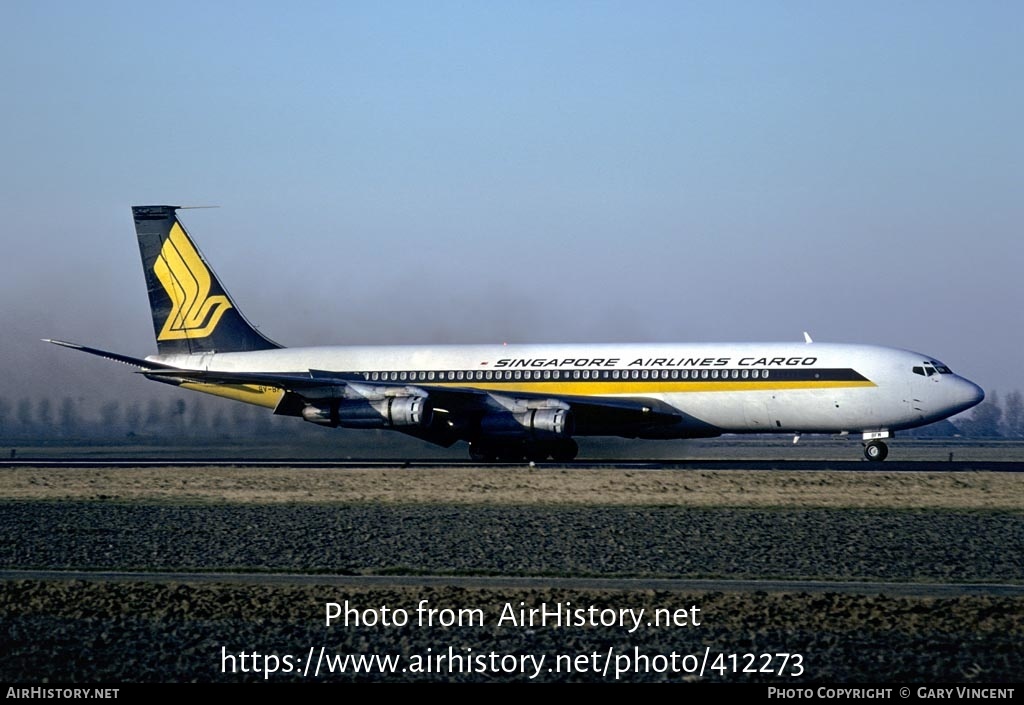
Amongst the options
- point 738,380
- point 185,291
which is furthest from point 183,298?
point 738,380

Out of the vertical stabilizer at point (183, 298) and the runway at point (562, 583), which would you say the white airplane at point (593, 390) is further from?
the runway at point (562, 583)

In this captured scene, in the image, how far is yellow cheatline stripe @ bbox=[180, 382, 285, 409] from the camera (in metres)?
52.7

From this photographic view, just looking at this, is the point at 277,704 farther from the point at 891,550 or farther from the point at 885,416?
the point at 885,416

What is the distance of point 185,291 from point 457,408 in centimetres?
1479

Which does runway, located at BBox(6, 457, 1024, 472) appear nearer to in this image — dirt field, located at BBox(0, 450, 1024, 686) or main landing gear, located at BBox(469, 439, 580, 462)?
main landing gear, located at BBox(469, 439, 580, 462)

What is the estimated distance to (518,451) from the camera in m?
48.8

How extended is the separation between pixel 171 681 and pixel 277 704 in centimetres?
156

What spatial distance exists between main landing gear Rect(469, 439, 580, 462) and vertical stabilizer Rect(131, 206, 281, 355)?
38.2 ft

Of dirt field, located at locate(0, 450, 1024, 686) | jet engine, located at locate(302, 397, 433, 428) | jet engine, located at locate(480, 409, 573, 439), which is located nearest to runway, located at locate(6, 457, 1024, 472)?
jet engine, located at locate(480, 409, 573, 439)

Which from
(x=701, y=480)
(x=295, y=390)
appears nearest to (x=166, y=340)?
(x=295, y=390)

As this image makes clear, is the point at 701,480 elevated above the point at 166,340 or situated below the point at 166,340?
below

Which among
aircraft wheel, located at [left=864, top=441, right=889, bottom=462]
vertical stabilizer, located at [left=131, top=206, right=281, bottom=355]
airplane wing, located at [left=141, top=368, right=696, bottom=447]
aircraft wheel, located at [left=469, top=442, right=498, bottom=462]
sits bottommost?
aircraft wheel, located at [left=469, top=442, right=498, bottom=462]

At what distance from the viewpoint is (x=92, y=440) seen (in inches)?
3920

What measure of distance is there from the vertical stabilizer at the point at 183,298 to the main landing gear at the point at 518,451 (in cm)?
1163
